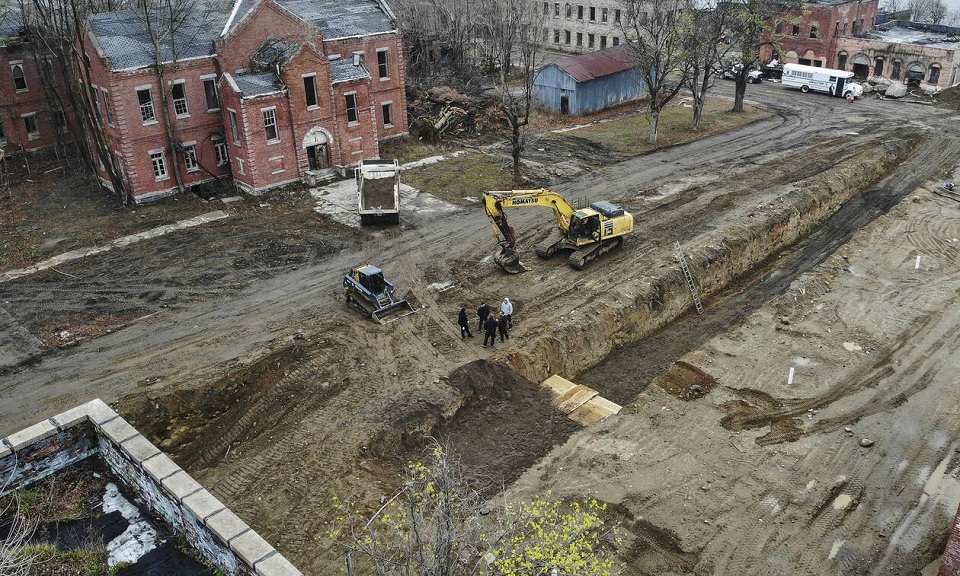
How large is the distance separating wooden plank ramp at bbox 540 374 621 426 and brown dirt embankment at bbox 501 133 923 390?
102 centimetres

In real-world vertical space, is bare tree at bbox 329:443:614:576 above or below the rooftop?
below

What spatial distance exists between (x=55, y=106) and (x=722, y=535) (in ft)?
A: 149

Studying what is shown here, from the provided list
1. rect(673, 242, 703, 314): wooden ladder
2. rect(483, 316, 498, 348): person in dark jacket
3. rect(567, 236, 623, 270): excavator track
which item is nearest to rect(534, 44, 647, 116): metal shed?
rect(567, 236, 623, 270): excavator track

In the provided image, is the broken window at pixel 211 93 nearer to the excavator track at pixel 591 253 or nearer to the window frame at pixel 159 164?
the window frame at pixel 159 164

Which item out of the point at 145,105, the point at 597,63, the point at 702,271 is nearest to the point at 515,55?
the point at 597,63

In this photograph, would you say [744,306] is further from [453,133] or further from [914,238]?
[453,133]

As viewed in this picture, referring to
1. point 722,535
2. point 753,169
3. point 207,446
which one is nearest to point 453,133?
point 753,169

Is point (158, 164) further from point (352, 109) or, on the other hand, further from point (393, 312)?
point (393, 312)

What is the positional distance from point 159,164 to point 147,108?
285cm

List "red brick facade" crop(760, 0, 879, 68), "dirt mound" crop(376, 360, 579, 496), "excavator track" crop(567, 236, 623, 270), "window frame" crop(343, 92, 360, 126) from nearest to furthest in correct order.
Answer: "dirt mound" crop(376, 360, 579, 496)
"excavator track" crop(567, 236, 623, 270)
"window frame" crop(343, 92, 360, 126)
"red brick facade" crop(760, 0, 879, 68)

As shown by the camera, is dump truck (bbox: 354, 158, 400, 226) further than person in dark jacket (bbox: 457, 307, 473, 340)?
Yes

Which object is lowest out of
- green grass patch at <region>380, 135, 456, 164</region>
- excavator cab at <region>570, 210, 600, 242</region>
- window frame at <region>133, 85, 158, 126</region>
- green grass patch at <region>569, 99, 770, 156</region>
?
green grass patch at <region>569, 99, 770, 156</region>

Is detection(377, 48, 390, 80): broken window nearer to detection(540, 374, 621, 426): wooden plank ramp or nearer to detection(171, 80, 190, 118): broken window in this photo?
detection(171, 80, 190, 118): broken window

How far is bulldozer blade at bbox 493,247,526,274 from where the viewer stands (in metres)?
29.9
